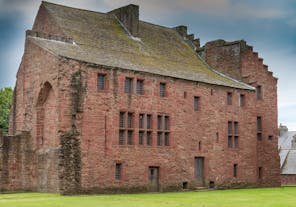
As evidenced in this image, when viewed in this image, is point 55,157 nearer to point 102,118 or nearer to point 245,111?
point 102,118

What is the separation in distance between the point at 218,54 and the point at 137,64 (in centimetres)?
1387

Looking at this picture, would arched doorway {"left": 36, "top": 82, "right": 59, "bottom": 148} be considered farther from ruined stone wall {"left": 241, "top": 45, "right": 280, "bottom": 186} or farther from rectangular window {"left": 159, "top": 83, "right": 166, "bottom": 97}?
ruined stone wall {"left": 241, "top": 45, "right": 280, "bottom": 186}

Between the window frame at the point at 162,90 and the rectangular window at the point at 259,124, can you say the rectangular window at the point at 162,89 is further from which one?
the rectangular window at the point at 259,124

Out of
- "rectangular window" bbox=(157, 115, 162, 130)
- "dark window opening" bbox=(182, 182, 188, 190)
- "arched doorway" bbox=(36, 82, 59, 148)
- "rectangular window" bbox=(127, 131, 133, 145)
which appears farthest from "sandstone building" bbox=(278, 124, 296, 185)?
"arched doorway" bbox=(36, 82, 59, 148)

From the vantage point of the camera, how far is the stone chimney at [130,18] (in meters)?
51.3

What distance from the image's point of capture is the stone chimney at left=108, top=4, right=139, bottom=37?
5128 cm

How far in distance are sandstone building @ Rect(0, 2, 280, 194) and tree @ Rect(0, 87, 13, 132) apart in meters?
28.1

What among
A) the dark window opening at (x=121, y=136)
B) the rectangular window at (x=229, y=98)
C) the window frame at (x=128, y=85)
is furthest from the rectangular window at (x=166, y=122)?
the rectangular window at (x=229, y=98)

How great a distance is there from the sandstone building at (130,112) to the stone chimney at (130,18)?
0.32 ft

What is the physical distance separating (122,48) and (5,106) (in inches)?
1357

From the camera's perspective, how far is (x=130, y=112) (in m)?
42.4

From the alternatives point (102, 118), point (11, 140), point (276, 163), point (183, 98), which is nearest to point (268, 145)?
point (276, 163)

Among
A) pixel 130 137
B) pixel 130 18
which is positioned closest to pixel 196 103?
pixel 130 137

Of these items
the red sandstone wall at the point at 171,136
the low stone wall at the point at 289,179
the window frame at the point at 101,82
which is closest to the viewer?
the red sandstone wall at the point at 171,136
